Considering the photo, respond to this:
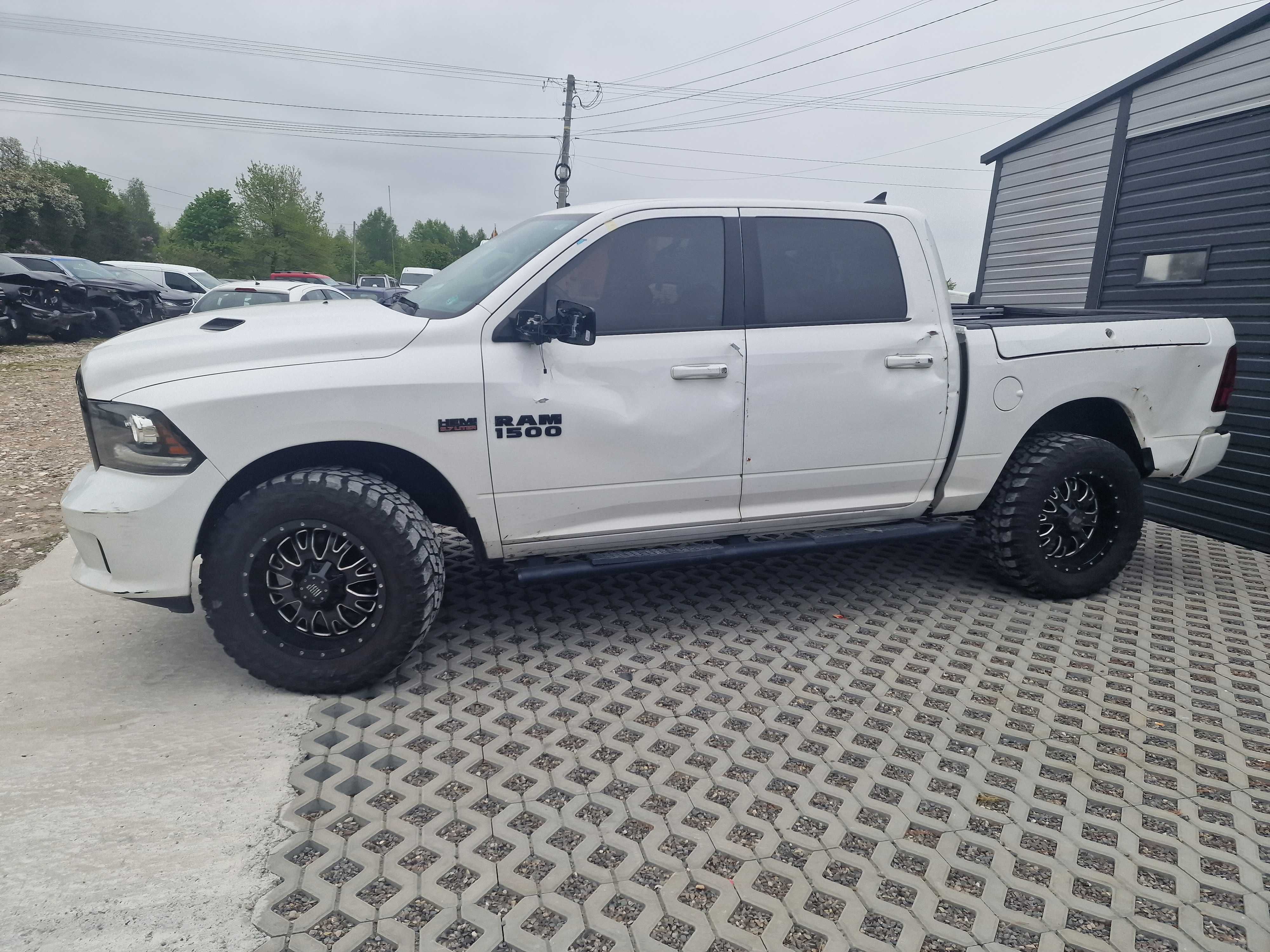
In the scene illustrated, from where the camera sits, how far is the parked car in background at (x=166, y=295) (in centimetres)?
1834

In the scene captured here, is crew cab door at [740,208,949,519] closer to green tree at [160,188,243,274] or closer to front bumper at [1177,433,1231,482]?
front bumper at [1177,433,1231,482]

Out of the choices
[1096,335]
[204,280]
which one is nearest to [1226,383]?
[1096,335]

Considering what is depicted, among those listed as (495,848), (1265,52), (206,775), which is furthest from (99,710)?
(1265,52)

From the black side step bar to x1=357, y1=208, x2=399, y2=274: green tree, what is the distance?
395 ft

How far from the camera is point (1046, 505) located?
421 centimetres

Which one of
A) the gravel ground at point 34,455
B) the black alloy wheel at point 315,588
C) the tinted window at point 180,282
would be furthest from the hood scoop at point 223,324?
the tinted window at point 180,282

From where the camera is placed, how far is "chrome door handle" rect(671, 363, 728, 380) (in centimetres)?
348

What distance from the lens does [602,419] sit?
134 inches

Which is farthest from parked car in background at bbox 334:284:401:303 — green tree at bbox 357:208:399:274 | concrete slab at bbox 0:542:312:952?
green tree at bbox 357:208:399:274

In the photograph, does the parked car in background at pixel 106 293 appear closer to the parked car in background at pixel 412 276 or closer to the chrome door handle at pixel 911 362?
the parked car in background at pixel 412 276

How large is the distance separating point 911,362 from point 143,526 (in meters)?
Result: 3.36

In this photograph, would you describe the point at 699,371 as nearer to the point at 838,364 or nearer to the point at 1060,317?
the point at 838,364

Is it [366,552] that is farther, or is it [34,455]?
[34,455]

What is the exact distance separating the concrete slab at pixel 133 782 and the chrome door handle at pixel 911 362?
2.99m
